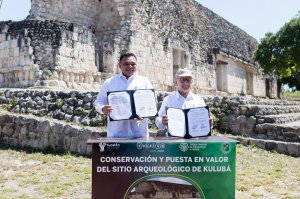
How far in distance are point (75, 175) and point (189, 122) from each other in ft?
9.00

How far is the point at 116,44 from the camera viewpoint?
1284cm

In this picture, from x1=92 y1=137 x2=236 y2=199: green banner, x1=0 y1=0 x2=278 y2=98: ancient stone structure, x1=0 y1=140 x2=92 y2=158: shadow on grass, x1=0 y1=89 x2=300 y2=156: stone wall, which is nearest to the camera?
x1=92 y1=137 x2=236 y2=199: green banner

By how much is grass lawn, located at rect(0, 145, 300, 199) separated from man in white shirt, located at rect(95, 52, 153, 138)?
1.29 m

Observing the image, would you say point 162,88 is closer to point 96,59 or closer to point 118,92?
point 96,59

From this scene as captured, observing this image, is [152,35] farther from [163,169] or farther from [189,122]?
[163,169]

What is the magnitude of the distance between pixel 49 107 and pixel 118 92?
4881mm

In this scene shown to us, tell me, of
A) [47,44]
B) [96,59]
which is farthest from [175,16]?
[47,44]

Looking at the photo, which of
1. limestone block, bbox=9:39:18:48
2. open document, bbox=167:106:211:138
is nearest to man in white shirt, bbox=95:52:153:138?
open document, bbox=167:106:211:138

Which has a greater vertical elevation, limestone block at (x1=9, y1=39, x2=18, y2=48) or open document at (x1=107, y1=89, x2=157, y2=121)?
limestone block at (x1=9, y1=39, x2=18, y2=48)

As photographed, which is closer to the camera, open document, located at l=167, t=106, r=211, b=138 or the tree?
open document, located at l=167, t=106, r=211, b=138

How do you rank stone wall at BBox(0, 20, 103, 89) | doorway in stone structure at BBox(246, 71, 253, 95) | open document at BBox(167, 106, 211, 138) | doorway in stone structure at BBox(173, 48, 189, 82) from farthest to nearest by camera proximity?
doorway in stone structure at BBox(246, 71, 253, 95) → doorway in stone structure at BBox(173, 48, 189, 82) → stone wall at BBox(0, 20, 103, 89) → open document at BBox(167, 106, 211, 138)

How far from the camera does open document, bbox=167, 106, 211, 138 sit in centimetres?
351

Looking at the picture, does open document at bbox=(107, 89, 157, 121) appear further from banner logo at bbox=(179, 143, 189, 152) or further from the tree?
the tree

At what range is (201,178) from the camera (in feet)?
9.50
